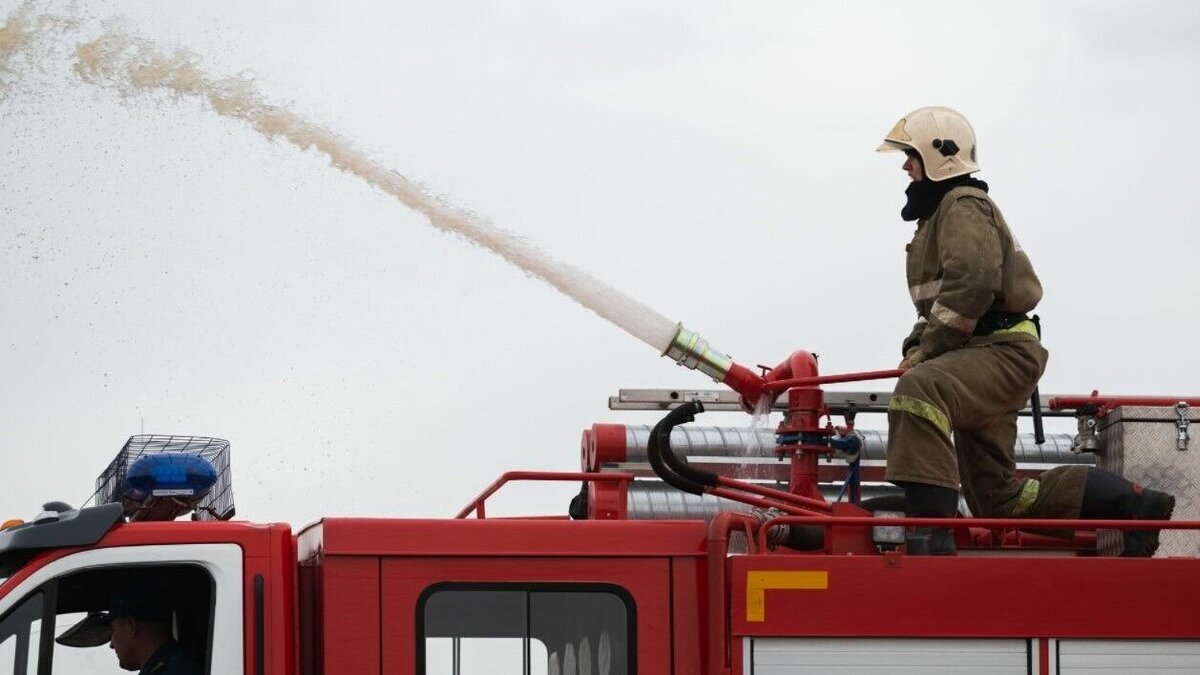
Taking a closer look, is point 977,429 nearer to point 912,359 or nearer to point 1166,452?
point 912,359

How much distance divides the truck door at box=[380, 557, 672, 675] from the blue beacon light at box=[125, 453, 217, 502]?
945mm

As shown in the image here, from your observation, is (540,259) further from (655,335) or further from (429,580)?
(429,580)

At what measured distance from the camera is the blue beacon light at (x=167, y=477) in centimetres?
646

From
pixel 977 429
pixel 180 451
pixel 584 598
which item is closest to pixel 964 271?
pixel 977 429

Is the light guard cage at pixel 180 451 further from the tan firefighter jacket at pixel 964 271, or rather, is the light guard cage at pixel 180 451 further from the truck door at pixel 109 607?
the tan firefighter jacket at pixel 964 271

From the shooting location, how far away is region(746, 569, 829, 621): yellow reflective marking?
603 centimetres

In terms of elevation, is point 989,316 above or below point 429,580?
above

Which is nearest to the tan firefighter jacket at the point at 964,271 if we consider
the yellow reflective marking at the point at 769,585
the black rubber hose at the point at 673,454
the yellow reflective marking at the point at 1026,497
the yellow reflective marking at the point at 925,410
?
the yellow reflective marking at the point at 925,410

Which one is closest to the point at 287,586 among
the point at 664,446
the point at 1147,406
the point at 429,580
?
the point at 429,580

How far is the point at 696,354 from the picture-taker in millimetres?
7695

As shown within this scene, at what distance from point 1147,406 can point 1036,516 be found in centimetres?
77

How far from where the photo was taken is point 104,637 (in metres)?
6.24

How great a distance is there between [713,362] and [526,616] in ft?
6.48

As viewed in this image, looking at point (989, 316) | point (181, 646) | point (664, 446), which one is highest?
point (989, 316)
